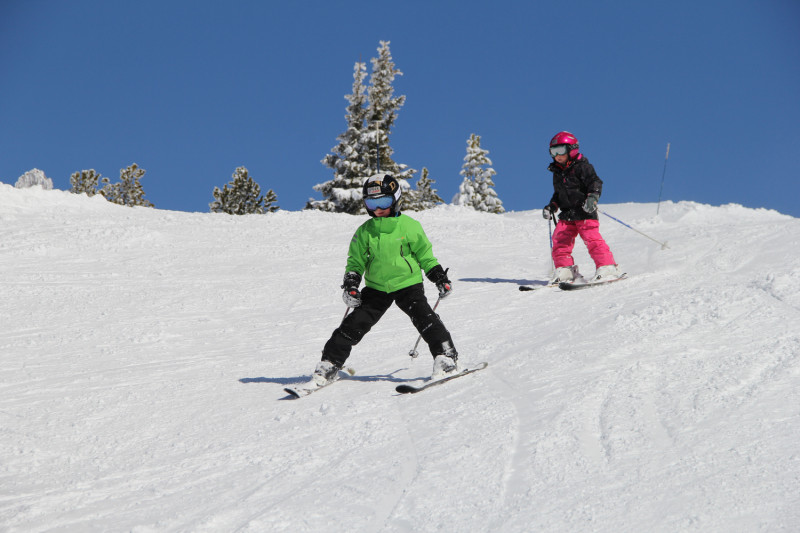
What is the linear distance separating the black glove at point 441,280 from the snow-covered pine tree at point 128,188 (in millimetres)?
62303

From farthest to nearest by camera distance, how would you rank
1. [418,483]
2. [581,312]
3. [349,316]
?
1. [581,312]
2. [349,316]
3. [418,483]

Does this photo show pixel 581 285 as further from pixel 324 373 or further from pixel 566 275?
pixel 324 373

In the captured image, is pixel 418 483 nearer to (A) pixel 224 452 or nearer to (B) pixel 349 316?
(A) pixel 224 452

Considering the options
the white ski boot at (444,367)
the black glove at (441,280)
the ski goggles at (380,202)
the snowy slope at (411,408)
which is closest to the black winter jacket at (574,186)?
the snowy slope at (411,408)

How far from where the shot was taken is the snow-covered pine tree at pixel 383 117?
39.2 meters

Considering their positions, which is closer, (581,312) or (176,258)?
(581,312)

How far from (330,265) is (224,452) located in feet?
24.7

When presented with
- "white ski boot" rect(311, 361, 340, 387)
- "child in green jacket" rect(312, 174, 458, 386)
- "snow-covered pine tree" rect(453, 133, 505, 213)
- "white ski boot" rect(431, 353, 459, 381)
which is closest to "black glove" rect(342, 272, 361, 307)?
"child in green jacket" rect(312, 174, 458, 386)

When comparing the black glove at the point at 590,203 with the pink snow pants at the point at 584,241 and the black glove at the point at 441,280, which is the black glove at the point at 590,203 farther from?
the black glove at the point at 441,280

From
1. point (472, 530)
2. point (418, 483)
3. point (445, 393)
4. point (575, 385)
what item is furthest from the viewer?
point (445, 393)

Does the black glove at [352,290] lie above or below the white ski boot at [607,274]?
below

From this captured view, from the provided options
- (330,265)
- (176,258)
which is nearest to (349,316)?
(330,265)

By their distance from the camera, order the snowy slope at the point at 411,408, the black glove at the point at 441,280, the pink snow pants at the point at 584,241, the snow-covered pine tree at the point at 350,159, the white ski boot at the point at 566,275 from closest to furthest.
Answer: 1. the snowy slope at the point at 411,408
2. the black glove at the point at 441,280
3. the pink snow pants at the point at 584,241
4. the white ski boot at the point at 566,275
5. the snow-covered pine tree at the point at 350,159

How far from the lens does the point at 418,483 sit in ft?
11.0
